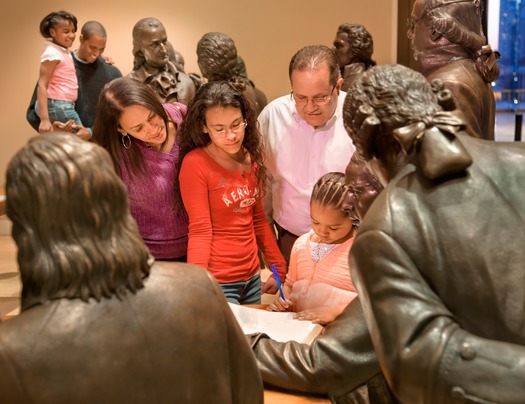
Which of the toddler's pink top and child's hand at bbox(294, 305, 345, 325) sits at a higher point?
the toddler's pink top

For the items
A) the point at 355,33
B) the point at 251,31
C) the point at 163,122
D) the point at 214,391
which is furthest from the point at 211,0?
the point at 214,391

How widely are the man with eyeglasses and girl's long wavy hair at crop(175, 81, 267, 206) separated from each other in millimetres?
219

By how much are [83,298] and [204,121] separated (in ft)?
5.27

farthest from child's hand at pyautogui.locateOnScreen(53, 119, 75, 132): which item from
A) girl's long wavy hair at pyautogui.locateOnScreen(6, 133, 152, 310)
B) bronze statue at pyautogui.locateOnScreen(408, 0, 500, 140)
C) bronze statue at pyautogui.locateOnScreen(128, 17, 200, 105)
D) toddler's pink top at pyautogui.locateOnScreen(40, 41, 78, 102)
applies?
girl's long wavy hair at pyautogui.locateOnScreen(6, 133, 152, 310)

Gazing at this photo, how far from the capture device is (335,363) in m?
1.81

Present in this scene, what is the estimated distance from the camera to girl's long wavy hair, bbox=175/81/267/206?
106 inches

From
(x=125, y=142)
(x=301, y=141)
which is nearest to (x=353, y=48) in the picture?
(x=301, y=141)

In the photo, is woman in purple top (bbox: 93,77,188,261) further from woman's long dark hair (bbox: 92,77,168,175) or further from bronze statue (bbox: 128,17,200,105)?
bronze statue (bbox: 128,17,200,105)

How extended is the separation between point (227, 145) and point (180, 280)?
1.47m

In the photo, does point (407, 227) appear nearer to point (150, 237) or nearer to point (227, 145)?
point (227, 145)

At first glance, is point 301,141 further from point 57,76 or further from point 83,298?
point 57,76

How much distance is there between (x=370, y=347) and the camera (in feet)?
5.87

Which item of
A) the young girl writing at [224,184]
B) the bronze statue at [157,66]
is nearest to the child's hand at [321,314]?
the young girl writing at [224,184]

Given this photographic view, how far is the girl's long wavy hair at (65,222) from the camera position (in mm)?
1172
